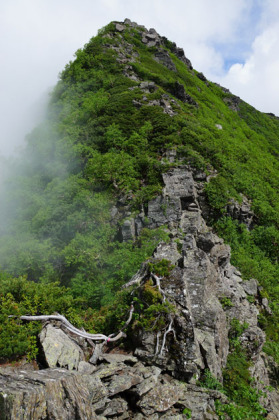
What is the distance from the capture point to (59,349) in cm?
961

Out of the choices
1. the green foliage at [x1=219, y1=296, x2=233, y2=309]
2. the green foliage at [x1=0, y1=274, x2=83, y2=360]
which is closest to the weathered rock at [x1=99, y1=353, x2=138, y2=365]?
the green foliage at [x1=0, y1=274, x2=83, y2=360]

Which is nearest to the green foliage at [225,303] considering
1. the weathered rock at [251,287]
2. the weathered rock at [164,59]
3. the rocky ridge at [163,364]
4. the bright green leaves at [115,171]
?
the rocky ridge at [163,364]

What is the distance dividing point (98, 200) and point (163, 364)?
1516 centimetres

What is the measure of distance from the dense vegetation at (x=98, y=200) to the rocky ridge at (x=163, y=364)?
1.50 meters

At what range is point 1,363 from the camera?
895 cm

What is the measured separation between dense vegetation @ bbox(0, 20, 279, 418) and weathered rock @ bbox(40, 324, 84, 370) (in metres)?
0.49

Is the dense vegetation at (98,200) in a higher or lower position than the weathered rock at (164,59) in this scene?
lower

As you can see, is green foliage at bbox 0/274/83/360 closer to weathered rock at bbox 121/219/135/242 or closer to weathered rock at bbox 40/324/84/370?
weathered rock at bbox 40/324/84/370

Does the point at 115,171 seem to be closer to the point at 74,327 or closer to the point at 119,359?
the point at 74,327

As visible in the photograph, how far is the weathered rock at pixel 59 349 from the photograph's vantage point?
30.1ft

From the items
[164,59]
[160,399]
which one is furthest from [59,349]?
[164,59]

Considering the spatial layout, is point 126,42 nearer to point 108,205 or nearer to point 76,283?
point 108,205

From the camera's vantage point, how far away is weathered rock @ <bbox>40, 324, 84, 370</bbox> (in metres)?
9.16

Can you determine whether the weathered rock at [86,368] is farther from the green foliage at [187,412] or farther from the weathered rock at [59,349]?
the green foliage at [187,412]
